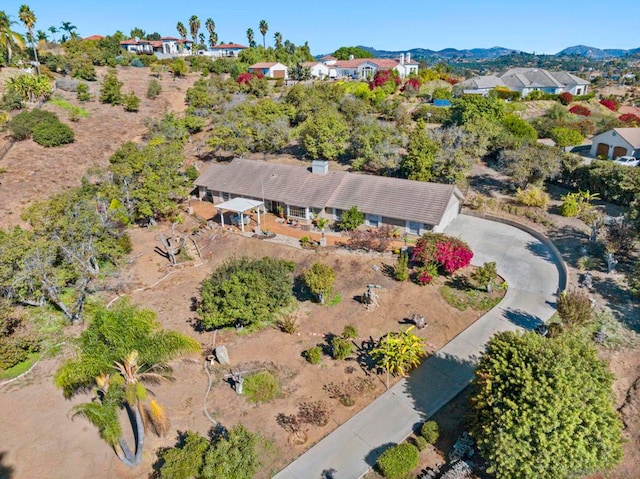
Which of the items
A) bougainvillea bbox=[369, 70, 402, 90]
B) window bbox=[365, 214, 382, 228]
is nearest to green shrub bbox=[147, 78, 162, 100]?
bougainvillea bbox=[369, 70, 402, 90]

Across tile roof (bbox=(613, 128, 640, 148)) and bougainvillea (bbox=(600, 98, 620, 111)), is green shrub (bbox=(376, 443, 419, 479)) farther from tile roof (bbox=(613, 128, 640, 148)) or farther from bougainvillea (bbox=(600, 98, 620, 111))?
bougainvillea (bbox=(600, 98, 620, 111))

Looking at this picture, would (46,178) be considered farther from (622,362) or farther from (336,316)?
(622,362)

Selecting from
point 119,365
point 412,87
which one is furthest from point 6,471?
point 412,87

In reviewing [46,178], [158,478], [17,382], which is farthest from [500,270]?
[46,178]

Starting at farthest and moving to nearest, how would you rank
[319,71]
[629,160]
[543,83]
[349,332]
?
[319,71] → [543,83] → [629,160] → [349,332]

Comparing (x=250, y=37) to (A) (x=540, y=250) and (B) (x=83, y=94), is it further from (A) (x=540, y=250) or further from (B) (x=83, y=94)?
(A) (x=540, y=250)
